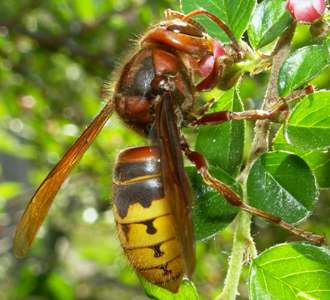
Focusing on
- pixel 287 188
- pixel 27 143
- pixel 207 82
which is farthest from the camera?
pixel 27 143

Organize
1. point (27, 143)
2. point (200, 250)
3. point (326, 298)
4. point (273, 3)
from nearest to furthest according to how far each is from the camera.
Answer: point (326, 298) → point (273, 3) → point (200, 250) → point (27, 143)

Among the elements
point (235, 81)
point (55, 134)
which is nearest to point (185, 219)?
point (235, 81)

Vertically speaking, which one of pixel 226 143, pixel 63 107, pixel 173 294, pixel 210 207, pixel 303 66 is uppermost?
pixel 303 66

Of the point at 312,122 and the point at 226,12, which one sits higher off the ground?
the point at 226,12

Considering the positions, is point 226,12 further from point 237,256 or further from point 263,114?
point 237,256

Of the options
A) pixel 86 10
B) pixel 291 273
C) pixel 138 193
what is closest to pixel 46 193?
pixel 138 193

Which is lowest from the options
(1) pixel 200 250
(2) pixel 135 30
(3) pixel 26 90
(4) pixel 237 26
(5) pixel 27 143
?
(1) pixel 200 250

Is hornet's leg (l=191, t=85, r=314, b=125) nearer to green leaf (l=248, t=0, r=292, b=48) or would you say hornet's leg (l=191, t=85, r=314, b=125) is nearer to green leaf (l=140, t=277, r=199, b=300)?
green leaf (l=248, t=0, r=292, b=48)

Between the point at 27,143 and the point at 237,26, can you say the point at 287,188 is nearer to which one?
the point at 237,26
